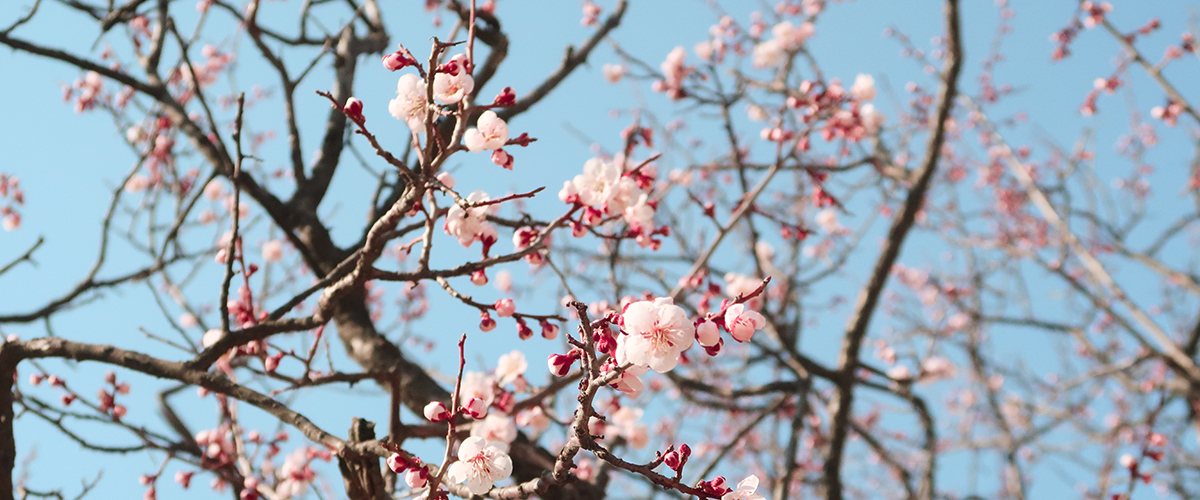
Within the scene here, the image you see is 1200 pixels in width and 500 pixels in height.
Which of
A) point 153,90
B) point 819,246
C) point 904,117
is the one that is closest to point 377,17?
point 153,90

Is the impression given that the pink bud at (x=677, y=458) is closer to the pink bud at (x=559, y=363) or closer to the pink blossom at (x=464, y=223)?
the pink bud at (x=559, y=363)

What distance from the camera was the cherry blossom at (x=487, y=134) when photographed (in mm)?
1496

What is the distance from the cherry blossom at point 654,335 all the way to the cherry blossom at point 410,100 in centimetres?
73

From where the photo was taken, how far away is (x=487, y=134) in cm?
152

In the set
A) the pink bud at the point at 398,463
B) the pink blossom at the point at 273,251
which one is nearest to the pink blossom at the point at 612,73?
the pink blossom at the point at 273,251

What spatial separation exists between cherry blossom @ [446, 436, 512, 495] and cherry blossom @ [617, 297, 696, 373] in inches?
19.1

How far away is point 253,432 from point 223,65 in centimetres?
414

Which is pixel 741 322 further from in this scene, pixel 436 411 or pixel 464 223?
pixel 464 223

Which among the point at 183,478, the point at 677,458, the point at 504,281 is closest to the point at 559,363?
the point at 677,458

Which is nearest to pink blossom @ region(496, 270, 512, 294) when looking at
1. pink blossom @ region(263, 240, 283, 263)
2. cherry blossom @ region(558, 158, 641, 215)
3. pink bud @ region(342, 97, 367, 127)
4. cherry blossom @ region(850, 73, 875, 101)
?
pink blossom @ region(263, 240, 283, 263)

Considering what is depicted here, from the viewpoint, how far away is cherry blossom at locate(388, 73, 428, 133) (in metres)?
1.58

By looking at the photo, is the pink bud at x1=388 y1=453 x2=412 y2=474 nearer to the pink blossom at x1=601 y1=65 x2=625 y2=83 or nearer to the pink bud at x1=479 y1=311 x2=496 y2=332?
the pink bud at x1=479 y1=311 x2=496 y2=332

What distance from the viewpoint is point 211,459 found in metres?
2.58

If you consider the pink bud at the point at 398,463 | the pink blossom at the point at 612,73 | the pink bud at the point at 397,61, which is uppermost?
the pink blossom at the point at 612,73
